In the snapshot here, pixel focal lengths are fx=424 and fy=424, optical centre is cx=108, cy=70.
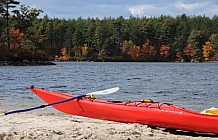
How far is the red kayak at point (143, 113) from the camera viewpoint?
9.32 metres

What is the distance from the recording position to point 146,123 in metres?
9.95

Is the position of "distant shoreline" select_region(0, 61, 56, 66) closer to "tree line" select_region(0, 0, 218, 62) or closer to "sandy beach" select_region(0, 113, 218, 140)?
"tree line" select_region(0, 0, 218, 62)

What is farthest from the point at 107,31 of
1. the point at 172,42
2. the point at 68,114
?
the point at 68,114

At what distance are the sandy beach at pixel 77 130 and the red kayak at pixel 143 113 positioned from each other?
18 cm

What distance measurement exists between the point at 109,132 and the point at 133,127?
806mm

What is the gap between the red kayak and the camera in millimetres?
9323

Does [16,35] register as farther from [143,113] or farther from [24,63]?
[143,113]

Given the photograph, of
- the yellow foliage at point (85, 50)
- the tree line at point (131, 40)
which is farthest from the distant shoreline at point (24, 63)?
the yellow foliage at point (85, 50)

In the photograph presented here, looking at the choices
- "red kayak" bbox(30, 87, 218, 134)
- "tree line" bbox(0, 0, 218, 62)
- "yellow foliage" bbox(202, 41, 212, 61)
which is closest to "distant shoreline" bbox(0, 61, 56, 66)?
"tree line" bbox(0, 0, 218, 62)

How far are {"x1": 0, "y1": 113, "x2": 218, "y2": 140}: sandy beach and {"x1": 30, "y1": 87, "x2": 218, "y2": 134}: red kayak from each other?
18cm

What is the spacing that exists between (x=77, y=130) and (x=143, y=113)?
71.6 inches

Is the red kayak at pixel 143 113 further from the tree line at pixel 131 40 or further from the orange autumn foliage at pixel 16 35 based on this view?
the tree line at pixel 131 40

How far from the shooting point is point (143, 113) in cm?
997

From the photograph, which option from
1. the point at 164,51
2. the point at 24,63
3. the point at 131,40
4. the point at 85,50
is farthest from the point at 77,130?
the point at 131,40
